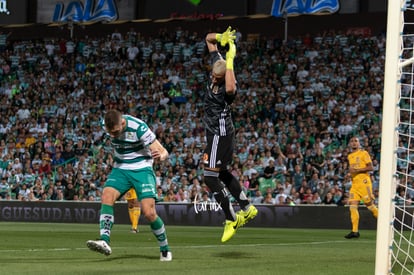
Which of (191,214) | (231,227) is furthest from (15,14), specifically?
(231,227)

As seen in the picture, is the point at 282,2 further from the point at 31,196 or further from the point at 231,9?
the point at 31,196

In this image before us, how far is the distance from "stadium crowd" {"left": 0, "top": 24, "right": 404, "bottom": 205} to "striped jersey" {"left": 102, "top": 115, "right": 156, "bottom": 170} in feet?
49.5

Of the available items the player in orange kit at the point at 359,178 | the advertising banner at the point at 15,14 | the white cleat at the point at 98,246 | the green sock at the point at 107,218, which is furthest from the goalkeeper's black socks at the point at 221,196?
the advertising banner at the point at 15,14

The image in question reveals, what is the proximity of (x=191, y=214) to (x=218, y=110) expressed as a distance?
1405 cm

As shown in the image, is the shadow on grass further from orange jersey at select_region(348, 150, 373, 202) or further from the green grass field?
orange jersey at select_region(348, 150, 373, 202)

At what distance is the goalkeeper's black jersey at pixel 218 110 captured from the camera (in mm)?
12680

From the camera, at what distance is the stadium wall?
79.9 ft

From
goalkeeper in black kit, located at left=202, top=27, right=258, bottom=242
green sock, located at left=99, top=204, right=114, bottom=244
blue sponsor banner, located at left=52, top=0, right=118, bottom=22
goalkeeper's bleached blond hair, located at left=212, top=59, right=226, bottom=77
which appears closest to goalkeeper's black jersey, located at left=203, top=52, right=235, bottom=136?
goalkeeper in black kit, located at left=202, top=27, right=258, bottom=242

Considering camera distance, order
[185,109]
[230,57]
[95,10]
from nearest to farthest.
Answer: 1. [230,57]
2. [185,109]
3. [95,10]

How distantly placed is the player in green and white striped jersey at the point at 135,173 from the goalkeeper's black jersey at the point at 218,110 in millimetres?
1575

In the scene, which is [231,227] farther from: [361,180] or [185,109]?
[185,109]

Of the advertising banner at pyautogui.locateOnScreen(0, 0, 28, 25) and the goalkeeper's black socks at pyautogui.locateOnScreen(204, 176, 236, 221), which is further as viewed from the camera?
the advertising banner at pyautogui.locateOnScreen(0, 0, 28, 25)

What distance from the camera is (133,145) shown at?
37.3 ft

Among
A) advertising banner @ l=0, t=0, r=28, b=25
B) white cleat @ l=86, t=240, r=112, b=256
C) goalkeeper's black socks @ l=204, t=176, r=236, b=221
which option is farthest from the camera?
advertising banner @ l=0, t=0, r=28, b=25
